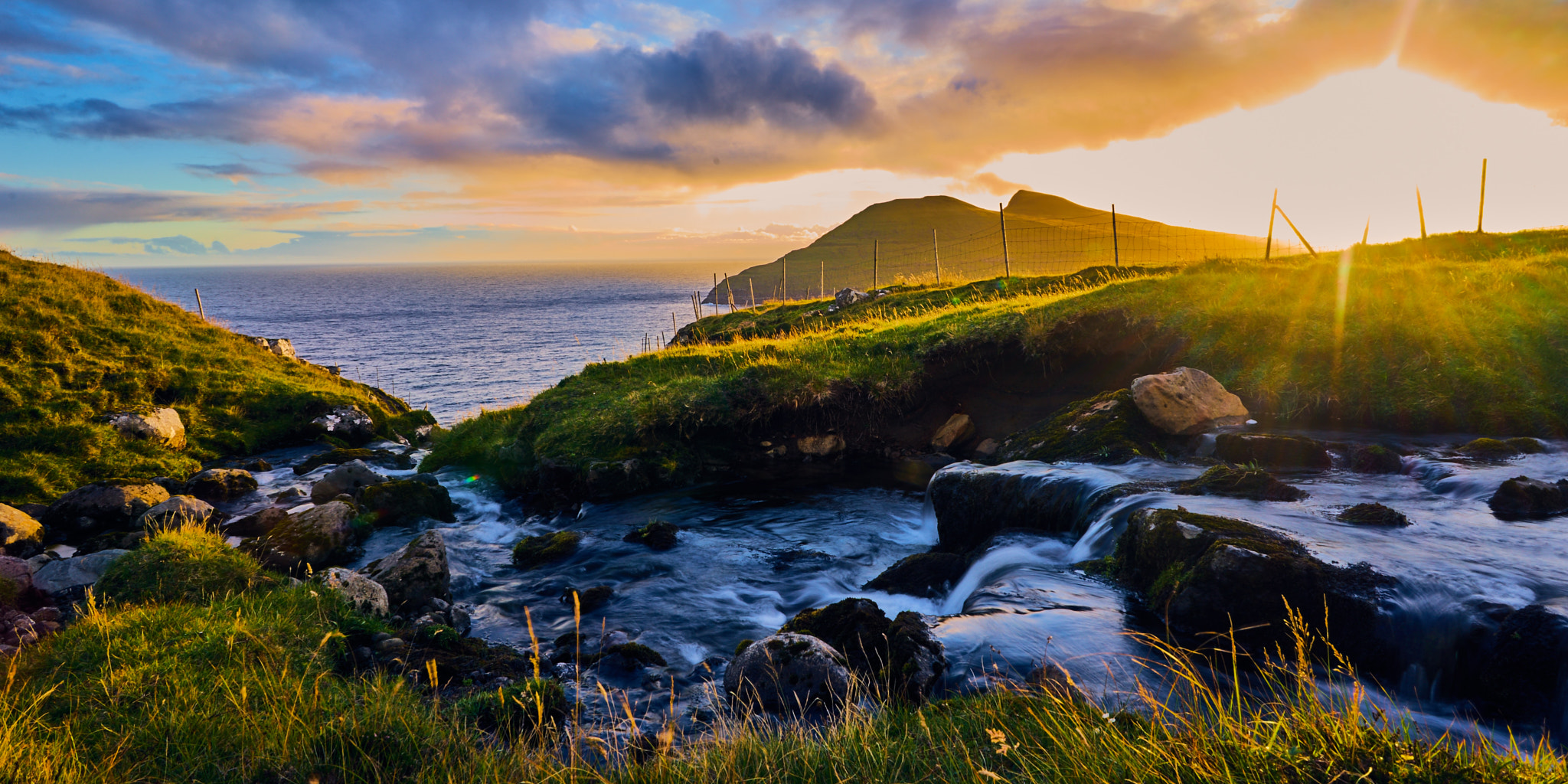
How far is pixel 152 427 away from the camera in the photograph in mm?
20391

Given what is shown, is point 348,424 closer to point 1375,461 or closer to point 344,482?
point 344,482

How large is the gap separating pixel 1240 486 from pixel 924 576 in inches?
183

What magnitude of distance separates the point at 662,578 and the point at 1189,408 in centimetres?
1027

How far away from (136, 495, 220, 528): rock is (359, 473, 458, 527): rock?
2.80 metres

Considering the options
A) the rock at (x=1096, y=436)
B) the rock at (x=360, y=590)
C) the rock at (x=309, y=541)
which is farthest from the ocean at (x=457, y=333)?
the rock at (x=1096, y=436)

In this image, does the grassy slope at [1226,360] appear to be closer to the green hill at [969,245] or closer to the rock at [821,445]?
the rock at [821,445]

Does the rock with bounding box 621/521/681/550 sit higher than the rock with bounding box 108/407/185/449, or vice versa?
the rock with bounding box 108/407/185/449

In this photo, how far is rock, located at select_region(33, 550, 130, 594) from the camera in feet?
33.5


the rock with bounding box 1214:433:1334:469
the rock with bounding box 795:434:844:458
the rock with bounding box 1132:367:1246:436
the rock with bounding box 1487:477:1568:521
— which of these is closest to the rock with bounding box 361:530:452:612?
the rock with bounding box 795:434:844:458

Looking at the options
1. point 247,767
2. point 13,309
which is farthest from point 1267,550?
point 13,309

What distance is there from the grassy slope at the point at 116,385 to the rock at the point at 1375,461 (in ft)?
85.7

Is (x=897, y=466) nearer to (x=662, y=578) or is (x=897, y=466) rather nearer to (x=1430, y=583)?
(x=662, y=578)

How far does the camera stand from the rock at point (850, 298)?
1437 inches

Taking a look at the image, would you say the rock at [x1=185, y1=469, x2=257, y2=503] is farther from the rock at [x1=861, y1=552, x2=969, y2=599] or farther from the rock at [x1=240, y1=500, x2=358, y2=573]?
the rock at [x1=861, y1=552, x2=969, y2=599]
